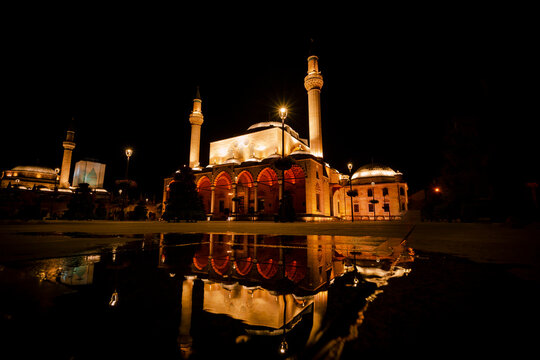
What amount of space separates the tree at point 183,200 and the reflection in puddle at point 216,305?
15682 mm

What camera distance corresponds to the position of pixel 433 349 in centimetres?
66

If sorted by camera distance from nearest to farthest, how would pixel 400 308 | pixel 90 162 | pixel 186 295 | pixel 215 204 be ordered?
1. pixel 400 308
2. pixel 186 295
3. pixel 215 204
4. pixel 90 162

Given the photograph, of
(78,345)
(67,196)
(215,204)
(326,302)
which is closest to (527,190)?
(326,302)

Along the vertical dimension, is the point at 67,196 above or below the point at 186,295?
above

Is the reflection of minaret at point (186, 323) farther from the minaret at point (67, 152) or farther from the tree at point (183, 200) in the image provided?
the minaret at point (67, 152)

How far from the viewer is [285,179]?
94.6 feet

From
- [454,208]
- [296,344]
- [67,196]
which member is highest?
[67,196]

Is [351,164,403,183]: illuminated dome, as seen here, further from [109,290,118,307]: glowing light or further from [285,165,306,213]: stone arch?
[109,290,118,307]: glowing light

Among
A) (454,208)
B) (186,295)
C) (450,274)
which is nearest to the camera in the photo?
(186,295)

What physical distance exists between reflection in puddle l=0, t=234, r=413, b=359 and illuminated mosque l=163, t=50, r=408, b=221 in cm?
1957

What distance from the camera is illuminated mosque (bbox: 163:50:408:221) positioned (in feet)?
91.8

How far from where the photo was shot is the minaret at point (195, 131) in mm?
37938

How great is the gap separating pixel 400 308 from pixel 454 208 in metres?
15.7

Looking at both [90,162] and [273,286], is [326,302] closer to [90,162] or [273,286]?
[273,286]
